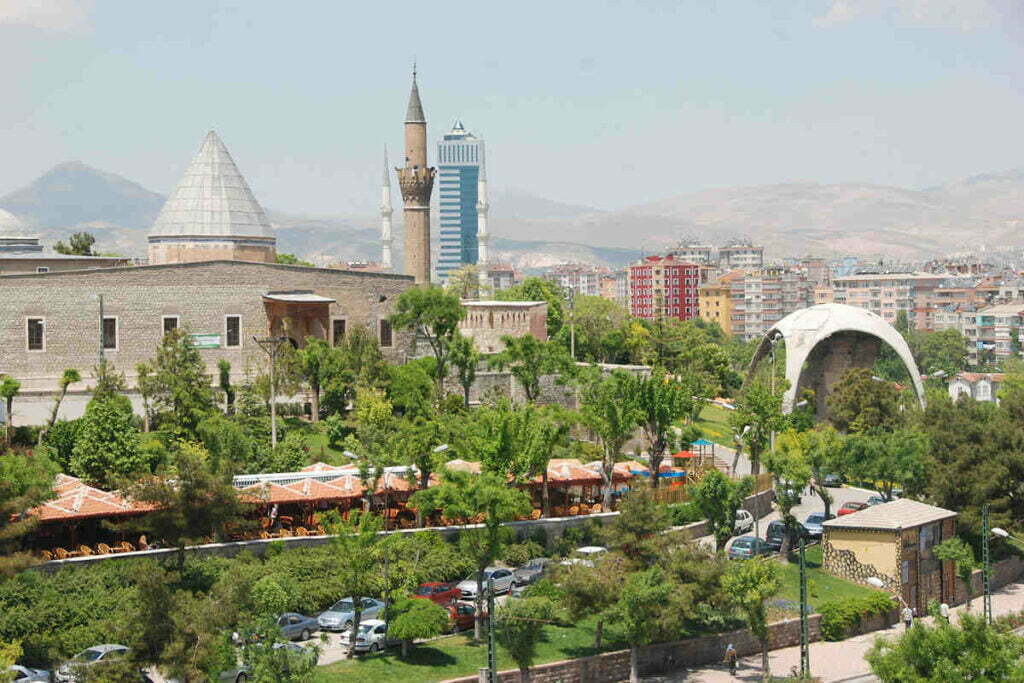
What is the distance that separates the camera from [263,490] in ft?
110

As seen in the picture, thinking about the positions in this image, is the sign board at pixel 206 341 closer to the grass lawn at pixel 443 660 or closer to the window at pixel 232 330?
the window at pixel 232 330

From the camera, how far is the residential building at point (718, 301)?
171 metres

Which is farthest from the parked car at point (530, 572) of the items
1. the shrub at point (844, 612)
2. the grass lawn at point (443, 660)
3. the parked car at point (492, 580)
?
the shrub at point (844, 612)

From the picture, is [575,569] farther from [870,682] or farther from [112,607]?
[112,607]

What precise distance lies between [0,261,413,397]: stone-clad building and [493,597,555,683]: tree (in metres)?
22.0

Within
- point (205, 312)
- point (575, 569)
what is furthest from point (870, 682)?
point (205, 312)

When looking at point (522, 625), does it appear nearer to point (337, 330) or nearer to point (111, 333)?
point (111, 333)

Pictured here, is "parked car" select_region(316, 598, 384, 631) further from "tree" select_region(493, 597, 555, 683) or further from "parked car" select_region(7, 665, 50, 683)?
"parked car" select_region(7, 665, 50, 683)

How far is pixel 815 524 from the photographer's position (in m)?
41.2

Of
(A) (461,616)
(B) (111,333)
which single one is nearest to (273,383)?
(B) (111,333)

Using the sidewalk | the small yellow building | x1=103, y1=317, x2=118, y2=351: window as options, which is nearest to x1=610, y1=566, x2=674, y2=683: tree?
the sidewalk

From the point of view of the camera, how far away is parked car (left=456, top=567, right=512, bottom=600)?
107 feet

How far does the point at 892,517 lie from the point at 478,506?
41.6 ft

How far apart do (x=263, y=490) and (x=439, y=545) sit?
458 centimetres
